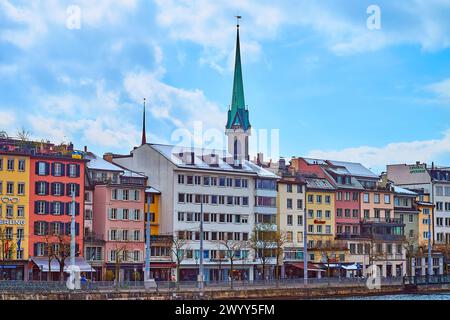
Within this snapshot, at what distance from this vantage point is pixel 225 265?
255ft

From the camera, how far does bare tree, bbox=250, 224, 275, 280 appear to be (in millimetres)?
77375

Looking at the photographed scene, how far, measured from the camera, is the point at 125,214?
235 feet

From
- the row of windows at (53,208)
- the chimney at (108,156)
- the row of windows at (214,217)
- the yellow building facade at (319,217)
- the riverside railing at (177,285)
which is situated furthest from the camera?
the yellow building facade at (319,217)

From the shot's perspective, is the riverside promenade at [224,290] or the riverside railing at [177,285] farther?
the riverside railing at [177,285]

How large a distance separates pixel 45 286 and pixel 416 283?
36467 mm

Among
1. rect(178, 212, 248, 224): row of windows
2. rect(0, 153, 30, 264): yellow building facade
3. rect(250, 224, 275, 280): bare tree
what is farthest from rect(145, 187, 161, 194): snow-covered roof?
rect(0, 153, 30, 264): yellow building facade

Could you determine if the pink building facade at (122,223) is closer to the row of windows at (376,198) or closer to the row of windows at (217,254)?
the row of windows at (217,254)

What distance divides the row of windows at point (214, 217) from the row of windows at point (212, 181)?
2.49 metres

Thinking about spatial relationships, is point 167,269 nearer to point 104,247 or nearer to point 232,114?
point 104,247

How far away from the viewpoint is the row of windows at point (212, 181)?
7513 cm

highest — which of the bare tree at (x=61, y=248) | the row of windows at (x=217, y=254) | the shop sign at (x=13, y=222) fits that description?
the shop sign at (x=13, y=222)

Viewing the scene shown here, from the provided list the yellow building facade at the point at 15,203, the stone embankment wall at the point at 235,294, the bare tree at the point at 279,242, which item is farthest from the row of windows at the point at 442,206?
the yellow building facade at the point at 15,203

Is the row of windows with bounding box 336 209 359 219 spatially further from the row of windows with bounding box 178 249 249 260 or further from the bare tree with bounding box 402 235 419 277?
the row of windows with bounding box 178 249 249 260

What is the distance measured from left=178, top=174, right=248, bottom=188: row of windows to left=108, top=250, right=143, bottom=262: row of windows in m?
6.93
